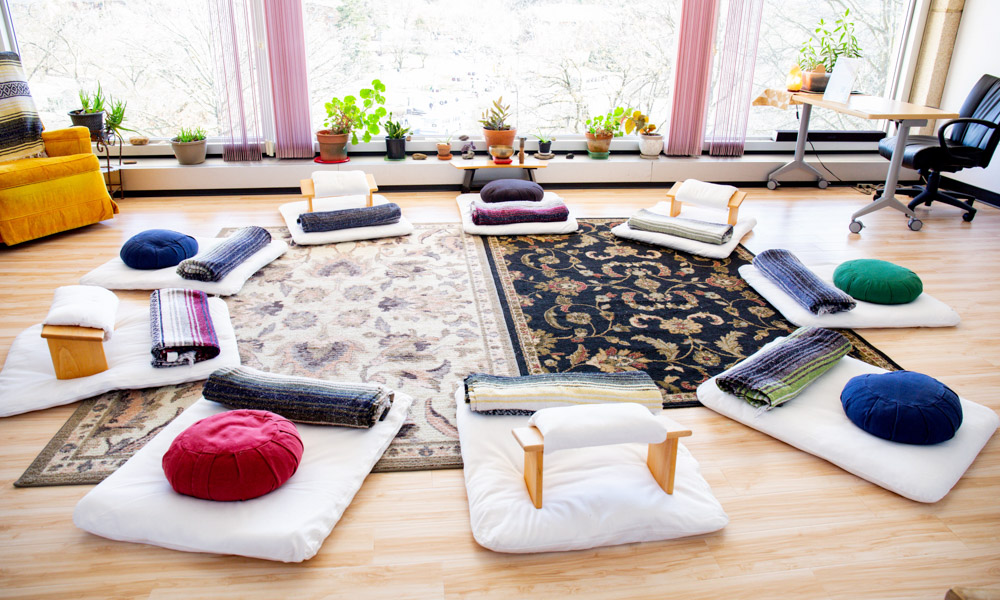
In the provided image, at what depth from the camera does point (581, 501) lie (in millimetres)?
2078

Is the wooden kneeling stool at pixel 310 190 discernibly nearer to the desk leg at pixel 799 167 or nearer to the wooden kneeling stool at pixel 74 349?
the wooden kneeling stool at pixel 74 349

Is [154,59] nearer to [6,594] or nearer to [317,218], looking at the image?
[317,218]

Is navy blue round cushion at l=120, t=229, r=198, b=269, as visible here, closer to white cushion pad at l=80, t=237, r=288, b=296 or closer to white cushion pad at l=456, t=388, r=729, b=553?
white cushion pad at l=80, t=237, r=288, b=296

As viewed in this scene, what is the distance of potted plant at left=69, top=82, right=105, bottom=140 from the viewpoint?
195 inches

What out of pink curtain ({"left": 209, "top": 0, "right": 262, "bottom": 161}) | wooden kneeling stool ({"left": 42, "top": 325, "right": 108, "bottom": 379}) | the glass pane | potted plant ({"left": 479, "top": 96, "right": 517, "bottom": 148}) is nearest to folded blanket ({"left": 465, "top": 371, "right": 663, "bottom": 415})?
wooden kneeling stool ({"left": 42, "top": 325, "right": 108, "bottom": 379})

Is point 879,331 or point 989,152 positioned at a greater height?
point 989,152

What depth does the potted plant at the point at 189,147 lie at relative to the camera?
530cm

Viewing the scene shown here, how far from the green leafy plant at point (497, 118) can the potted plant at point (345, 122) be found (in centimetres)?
82

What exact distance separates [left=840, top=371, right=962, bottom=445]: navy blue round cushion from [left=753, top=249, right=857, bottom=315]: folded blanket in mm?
872

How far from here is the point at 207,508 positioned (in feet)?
6.54

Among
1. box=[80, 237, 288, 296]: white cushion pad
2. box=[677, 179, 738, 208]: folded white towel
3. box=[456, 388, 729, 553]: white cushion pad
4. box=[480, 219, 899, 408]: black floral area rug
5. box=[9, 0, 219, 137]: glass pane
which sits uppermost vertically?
box=[9, 0, 219, 137]: glass pane

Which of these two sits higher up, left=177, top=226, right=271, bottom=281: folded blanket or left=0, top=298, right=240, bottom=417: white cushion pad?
left=177, top=226, right=271, bottom=281: folded blanket

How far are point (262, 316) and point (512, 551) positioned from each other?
76.5 inches

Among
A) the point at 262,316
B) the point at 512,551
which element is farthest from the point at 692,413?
the point at 262,316
